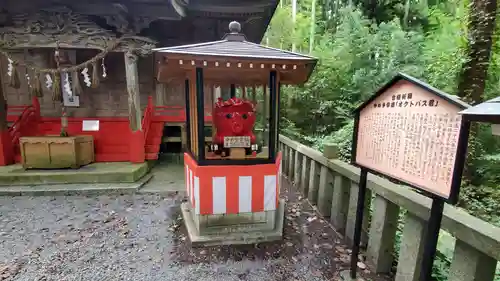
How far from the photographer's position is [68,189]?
16.1 ft

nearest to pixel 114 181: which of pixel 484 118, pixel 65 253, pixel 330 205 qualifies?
pixel 65 253

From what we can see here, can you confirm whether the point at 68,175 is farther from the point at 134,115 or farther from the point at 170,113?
the point at 170,113

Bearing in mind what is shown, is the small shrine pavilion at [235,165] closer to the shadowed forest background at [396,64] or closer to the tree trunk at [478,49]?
the shadowed forest background at [396,64]

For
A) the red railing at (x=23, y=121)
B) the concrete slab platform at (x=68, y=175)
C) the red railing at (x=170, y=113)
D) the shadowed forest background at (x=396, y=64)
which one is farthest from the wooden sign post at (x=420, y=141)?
the red railing at (x=23, y=121)

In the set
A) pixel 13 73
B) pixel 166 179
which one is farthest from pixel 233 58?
pixel 13 73

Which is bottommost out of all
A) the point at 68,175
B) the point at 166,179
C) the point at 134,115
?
the point at 166,179

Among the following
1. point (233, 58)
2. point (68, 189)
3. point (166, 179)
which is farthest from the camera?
point (166, 179)

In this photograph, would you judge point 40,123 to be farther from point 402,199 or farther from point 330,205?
point 402,199

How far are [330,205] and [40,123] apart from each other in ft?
26.1

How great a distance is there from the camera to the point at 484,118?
117cm

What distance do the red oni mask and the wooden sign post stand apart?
155 cm

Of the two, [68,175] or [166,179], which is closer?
[68,175]

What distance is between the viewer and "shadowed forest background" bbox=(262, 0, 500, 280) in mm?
5129

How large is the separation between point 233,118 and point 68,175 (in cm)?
406
